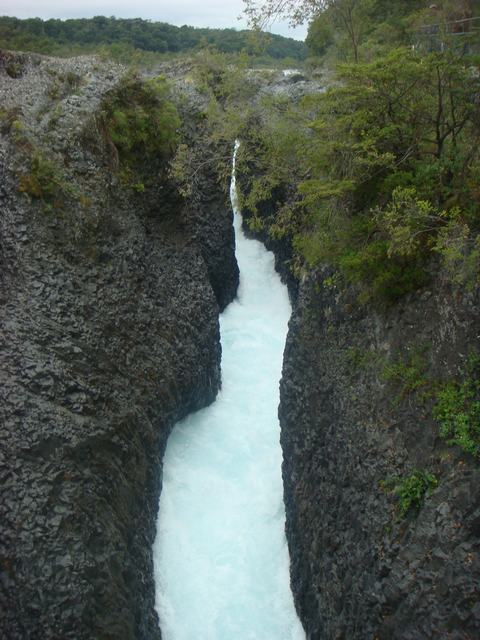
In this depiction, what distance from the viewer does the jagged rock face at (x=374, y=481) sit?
696cm

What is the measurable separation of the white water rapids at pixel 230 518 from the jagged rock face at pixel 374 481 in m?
0.85

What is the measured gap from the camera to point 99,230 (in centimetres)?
1292

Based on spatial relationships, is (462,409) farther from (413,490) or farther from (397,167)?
(397,167)

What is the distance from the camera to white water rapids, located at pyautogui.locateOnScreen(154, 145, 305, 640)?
11.2m

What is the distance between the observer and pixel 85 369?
1090 centimetres

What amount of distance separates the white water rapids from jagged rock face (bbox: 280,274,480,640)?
Answer: 853 millimetres

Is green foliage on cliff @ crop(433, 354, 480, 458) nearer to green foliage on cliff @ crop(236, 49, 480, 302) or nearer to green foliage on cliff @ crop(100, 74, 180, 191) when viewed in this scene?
green foliage on cliff @ crop(236, 49, 480, 302)

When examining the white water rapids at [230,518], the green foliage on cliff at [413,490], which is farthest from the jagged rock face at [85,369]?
the green foliage on cliff at [413,490]

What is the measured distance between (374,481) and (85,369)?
19.1 feet

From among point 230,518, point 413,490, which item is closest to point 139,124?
point 230,518

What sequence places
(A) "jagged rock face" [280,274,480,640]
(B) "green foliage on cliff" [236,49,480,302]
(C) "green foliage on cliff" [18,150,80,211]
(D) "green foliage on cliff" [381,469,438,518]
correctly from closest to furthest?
(A) "jagged rock face" [280,274,480,640], (D) "green foliage on cliff" [381,469,438,518], (B) "green foliage on cliff" [236,49,480,302], (C) "green foliage on cliff" [18,150,80,211]

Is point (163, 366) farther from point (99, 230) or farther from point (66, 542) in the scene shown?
point (66, 542)

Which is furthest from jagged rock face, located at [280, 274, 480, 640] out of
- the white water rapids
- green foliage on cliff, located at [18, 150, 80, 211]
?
green foliage on cliff, located at [18, 150, 80, 211]

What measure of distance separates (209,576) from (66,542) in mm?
4253
